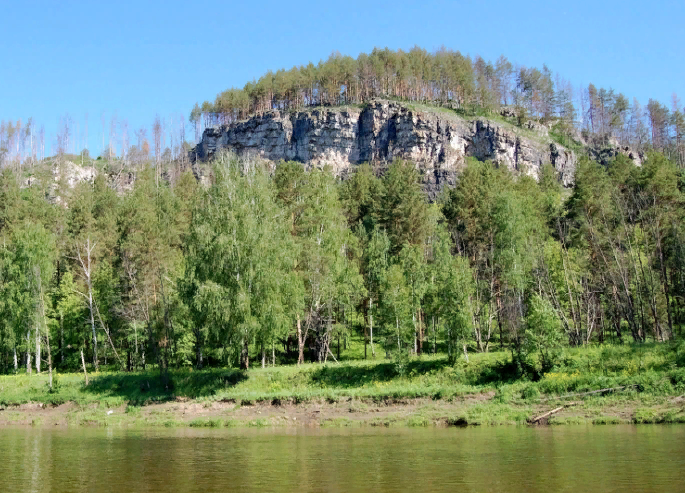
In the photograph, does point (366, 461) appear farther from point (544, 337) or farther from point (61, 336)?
point (61, 336)

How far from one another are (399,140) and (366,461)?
386ft

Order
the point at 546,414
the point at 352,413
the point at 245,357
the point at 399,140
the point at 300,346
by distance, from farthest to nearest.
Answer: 1. the point at 399,140
2. the point at 300,346
3. the point at 245,357
4. the point at 352,413
5. the point at 546,414

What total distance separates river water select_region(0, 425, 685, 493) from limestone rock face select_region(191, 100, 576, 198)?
4020 inches

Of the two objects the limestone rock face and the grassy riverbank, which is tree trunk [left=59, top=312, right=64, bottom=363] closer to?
the grassy riverbank

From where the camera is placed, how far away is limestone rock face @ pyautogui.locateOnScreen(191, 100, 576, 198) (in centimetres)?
13200

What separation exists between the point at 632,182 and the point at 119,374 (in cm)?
5292

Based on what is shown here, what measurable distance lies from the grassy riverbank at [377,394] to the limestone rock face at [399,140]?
88.6 metres

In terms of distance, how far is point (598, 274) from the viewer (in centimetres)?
5138

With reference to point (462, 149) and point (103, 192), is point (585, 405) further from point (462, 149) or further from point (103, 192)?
point (462, 149)

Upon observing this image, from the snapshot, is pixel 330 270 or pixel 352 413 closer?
pixel 352 413

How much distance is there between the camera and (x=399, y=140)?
13388cm

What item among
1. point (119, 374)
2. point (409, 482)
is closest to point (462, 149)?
point (119, 374)

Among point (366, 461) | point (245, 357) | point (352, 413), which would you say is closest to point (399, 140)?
point (245, 357)

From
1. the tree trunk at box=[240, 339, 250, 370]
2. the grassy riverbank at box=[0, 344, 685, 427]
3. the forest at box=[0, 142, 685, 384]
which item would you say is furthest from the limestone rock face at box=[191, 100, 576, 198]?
the grassy riverbank at box=[0, 344, 685, 427]
